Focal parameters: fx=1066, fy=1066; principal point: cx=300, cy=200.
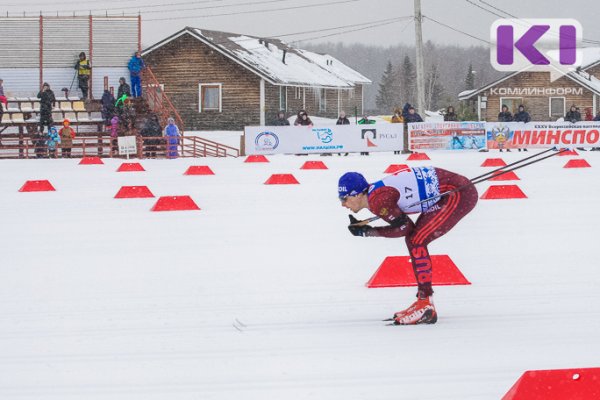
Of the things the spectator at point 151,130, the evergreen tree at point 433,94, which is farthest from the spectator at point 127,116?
the evergreen tree at point 433,94

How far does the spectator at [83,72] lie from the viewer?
1464 inches

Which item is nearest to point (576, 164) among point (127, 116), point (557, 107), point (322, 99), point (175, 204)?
point (175, 204)

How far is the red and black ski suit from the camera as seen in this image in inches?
243

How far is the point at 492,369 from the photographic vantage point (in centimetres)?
509

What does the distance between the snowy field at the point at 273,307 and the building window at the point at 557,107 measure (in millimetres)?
50562

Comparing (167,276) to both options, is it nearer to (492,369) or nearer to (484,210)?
(492,369)

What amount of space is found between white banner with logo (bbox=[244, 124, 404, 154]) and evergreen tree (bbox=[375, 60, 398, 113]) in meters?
114

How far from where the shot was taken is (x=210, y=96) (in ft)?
175

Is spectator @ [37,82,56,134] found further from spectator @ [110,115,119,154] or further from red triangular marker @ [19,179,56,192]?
red triangular marker @ [19,179,56,192]

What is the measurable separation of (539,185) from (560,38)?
2501 inches

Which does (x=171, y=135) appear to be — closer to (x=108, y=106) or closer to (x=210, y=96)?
(x=108, y=106)

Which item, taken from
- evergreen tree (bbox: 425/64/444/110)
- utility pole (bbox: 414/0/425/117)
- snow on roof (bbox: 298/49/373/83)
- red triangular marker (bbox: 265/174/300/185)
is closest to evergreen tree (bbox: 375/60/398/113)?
evergreen tree (bbox: 425/64/444/110)

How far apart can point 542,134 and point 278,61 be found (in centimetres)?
2840

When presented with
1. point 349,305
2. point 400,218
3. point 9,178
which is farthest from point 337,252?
point 9,178
